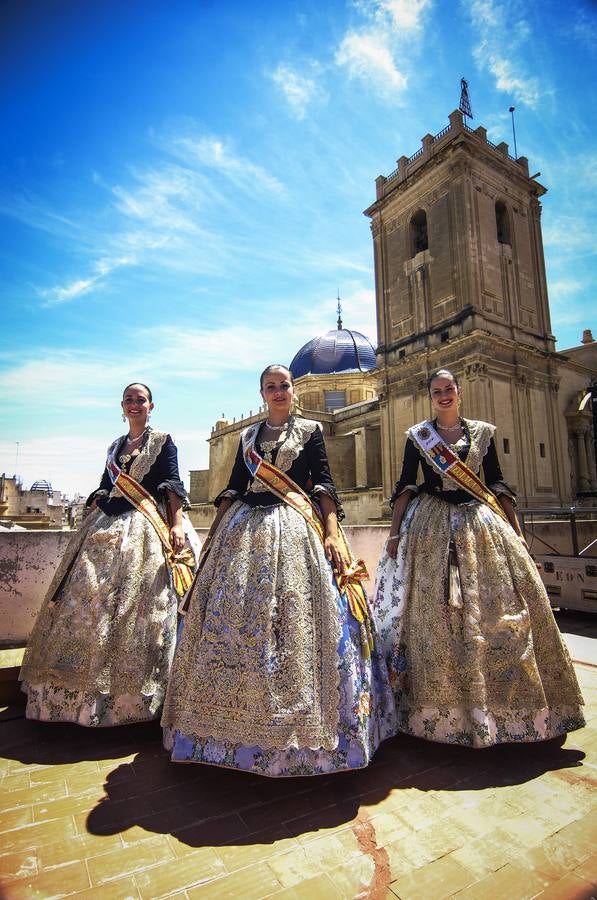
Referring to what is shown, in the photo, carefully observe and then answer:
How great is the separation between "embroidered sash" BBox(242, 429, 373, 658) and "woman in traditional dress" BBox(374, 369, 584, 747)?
18.0 inches

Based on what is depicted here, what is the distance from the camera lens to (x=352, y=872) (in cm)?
168

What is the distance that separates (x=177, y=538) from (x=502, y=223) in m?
22.5

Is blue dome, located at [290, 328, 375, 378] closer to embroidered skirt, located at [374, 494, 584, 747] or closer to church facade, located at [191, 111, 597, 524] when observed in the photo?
church facade, located at [191, 111, 597, 524]

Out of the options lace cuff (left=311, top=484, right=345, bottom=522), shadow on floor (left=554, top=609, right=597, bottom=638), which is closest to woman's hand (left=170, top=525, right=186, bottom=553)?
lace cuff (left=311, top=484, right=345, bottom=522)

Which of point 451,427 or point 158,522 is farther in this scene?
point 451,427

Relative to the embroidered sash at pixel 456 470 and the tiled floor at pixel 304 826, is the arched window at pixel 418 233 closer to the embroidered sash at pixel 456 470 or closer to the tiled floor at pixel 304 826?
the embroidered sash at pixel 456 470

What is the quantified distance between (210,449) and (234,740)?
34888 mm

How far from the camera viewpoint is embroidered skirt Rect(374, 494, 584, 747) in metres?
2.56

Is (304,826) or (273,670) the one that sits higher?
(273,670)

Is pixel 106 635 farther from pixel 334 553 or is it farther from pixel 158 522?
pixel 334 553

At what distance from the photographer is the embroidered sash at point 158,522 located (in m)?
3.03

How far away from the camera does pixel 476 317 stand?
18.0 meters

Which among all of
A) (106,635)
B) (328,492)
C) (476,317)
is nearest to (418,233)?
(476,317)

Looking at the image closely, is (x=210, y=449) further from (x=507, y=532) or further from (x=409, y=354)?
(x=507, y=532)
